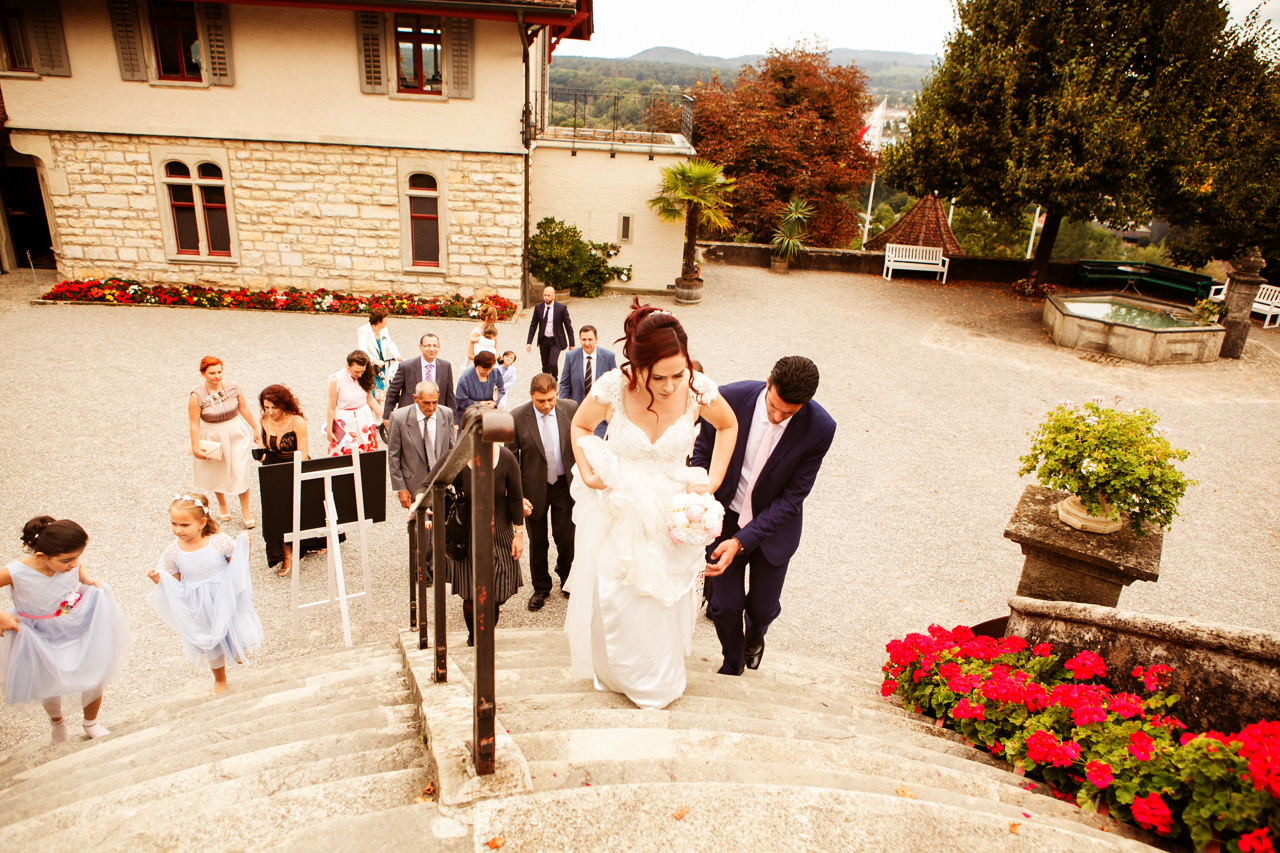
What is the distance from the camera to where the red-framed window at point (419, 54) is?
48.9ft

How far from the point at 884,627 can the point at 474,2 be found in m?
13.5

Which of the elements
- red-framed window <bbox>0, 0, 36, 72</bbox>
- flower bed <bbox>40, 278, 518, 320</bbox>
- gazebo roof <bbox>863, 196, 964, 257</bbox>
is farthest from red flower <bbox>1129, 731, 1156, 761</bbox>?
gazebo roof <bbox>863, 196, 964, 257</bbox>

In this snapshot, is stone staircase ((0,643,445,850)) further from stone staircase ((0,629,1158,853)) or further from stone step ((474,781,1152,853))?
stone step ((474,781,1152,853))

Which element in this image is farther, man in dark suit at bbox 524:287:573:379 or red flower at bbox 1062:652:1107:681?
man in dark suit at bbox 524:287:573:379

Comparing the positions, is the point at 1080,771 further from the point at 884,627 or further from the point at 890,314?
the point at 890,314

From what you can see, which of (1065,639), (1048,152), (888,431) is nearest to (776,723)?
(1065,639)

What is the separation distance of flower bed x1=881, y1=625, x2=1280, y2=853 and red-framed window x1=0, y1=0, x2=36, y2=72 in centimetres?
1943

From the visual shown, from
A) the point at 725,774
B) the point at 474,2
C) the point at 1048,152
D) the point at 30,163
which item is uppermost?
the point at 474,2

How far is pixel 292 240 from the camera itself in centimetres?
1591

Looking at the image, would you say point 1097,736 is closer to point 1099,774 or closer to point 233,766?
point 1099,774

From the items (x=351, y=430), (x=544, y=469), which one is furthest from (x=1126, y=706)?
(x=351, y=430)

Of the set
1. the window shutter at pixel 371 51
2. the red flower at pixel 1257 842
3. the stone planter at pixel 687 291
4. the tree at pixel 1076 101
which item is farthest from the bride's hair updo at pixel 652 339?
the tree at pixel 1076 101

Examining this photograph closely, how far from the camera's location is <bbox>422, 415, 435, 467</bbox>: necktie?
616cm

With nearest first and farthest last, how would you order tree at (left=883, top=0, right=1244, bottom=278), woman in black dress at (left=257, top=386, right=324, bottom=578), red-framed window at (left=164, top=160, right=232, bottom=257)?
woman in black dress at (left=257, top=386, right=324, bottom=578)
red-framed window at (left=164, top=160, right=232, bottom=257)
tree at (left=883, top=0, right=1244, bottom=278)
